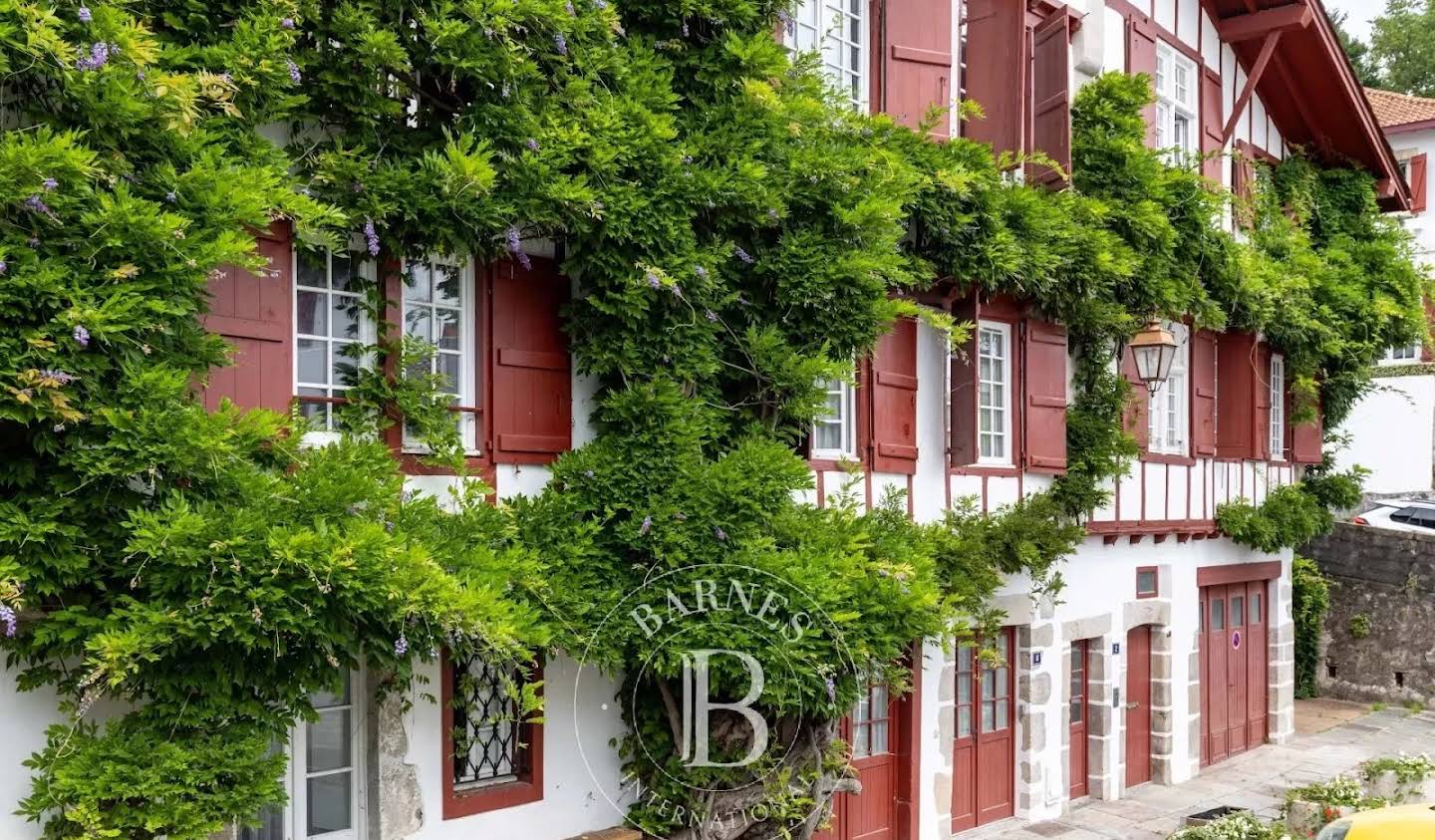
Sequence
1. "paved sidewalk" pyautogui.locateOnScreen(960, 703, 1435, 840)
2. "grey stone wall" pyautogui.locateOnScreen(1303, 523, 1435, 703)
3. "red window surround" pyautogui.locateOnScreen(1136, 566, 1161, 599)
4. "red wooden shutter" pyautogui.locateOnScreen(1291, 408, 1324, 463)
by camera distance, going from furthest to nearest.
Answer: "grey stone wall" pyautogui.locateOnScreen(1303, 523, 1435, 703) → "red wooden shutter" pyautogui.locateOnScreen(1291, 408, 1324, 463) → "red window surround" pyautogui.locateOnScreen(1136, 566, 1161, 599) → "paved sidewalk" pyautogui.locateOnScreen(960, 703, 1435, 840)

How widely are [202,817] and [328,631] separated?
89cm

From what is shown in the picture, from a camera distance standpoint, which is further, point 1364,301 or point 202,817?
point 1364,301

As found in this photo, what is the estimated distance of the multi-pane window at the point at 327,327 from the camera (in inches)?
256

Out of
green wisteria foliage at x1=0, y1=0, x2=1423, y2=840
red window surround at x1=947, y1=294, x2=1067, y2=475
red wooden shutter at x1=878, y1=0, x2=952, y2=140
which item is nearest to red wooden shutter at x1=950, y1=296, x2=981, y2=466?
red window surround at x1=947, y1=294, x2=1067, y2=475

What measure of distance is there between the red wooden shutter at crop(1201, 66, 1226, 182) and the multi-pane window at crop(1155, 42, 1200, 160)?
0.13 metres

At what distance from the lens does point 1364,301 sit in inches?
586

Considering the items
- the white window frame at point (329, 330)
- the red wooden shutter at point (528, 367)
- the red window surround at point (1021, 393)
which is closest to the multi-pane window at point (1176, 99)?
the red window surround at point (1021, 393)

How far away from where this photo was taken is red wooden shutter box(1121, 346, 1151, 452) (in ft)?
40.0

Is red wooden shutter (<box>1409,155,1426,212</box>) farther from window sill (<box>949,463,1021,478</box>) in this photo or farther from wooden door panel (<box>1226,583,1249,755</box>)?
window sill (<box>949,463,1021,478</box>)

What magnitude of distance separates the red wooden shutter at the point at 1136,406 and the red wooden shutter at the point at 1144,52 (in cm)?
205

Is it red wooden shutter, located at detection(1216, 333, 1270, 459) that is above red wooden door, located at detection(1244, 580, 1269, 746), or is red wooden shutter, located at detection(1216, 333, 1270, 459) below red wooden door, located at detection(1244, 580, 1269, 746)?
above

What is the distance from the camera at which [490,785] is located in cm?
724

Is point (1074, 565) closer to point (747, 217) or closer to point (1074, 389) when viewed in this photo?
point (1074, 389)

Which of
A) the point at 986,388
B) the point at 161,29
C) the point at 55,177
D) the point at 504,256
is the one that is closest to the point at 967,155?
the point at 986,388
